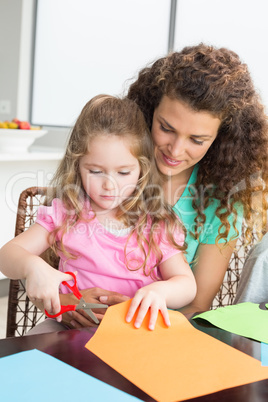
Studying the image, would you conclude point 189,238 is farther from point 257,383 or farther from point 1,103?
point 1,103

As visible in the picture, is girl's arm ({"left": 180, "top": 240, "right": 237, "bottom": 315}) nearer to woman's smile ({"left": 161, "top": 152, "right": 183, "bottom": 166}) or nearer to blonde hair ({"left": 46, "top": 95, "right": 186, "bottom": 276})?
blonde hair ({"left": 46, "top": 95, "right": 186, "bottom": 276})

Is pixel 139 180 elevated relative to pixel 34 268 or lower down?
elevated

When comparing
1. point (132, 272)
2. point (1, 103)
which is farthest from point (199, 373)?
point (1, 103)

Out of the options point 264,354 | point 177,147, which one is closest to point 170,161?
point 177,147

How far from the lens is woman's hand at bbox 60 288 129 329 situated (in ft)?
3.75

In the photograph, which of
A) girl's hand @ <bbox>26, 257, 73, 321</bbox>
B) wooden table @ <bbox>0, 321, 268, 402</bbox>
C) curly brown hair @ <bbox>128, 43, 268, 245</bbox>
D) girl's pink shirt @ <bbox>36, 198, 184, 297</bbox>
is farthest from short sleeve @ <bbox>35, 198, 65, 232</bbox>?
wooden table @ <bbox>0, 321, 268, 402</bbox>

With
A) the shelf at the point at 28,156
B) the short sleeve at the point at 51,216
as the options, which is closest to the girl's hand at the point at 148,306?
the short sleeve at the point at 51,216

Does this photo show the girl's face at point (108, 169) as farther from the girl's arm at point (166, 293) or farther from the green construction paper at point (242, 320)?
the green construction paper at point (242, 320)

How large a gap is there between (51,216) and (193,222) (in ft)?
1.46

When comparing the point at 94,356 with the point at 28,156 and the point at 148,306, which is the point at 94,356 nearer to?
the point at 148,306

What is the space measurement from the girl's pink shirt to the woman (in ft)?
0.35

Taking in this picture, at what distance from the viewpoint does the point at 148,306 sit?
3.10 feet

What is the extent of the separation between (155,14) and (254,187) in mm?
2945

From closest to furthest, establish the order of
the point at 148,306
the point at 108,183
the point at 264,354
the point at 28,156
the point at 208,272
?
the point at 264,354, the point at 148,306, the point at 108,183, the point at 208,272, the point at 28,156
